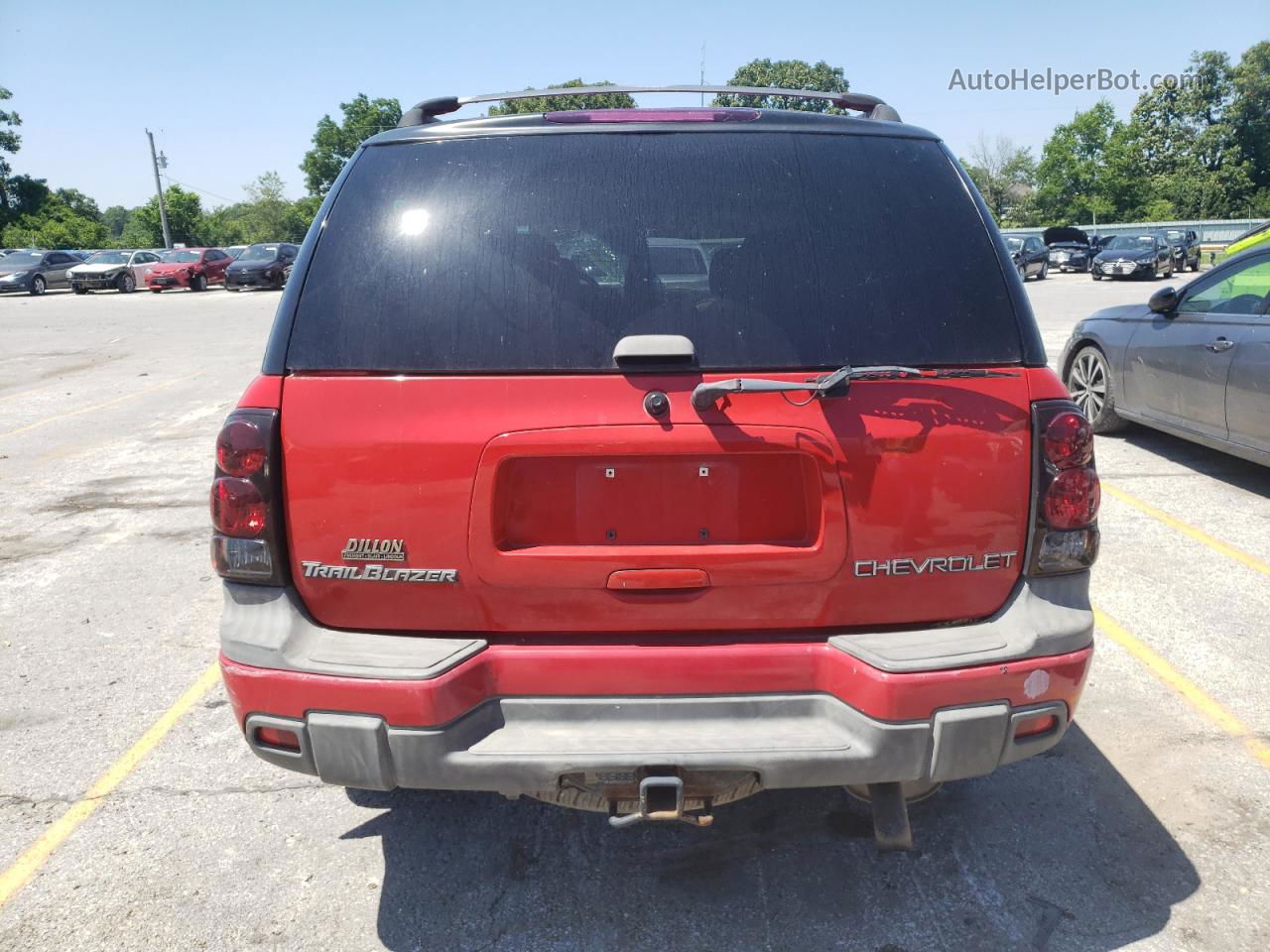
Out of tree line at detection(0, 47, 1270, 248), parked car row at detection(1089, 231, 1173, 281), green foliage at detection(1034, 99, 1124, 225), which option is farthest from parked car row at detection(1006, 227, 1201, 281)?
green foliage at detection(1034, 99, 1124, 225)

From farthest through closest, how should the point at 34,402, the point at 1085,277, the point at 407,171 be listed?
1. the point at 1085,277
2. the point at 34,402
3. the point at 407,171

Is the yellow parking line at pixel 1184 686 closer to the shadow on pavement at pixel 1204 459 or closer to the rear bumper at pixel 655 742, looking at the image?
the rear bumper at pixel 655 742

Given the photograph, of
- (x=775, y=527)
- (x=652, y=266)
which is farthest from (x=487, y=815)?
(x=652, y=266)

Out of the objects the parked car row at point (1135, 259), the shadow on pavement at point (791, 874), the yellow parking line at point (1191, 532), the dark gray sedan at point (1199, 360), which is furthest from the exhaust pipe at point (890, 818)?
the parked car row at point (1135, 259)

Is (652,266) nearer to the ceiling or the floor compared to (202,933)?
nearer to the ceiling

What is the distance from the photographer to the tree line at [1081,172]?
62.5 meters

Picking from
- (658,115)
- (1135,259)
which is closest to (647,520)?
(658,115)

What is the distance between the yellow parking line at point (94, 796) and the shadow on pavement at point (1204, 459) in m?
6.73

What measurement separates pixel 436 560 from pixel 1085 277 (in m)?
40.3

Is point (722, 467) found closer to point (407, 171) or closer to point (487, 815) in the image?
point (407, 171)

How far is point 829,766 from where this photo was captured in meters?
2.24

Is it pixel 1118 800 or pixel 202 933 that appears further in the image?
pixel 1118 800

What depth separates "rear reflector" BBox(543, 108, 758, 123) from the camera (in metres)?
→ 2.69

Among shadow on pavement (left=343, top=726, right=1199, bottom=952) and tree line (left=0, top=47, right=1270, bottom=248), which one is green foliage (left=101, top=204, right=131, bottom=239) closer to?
tree line (left=0, top=47, right=1270, bottom=248)
